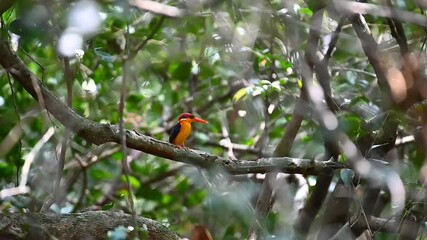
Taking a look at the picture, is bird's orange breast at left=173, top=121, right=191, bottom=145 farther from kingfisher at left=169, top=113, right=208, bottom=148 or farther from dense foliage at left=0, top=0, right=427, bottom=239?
dense foliage at left=0, top=0, right=427, bottom=239

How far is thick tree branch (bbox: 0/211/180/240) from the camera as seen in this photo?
2.82 m

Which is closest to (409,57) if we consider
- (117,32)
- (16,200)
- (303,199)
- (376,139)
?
(376,139)

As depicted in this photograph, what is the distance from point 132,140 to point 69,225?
1.79ft

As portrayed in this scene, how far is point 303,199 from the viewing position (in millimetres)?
5008

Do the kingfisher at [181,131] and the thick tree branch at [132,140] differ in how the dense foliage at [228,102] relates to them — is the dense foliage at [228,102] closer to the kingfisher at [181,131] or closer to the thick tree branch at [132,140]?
the thick tree branch at [132,140]

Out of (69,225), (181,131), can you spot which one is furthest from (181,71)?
(69,225)

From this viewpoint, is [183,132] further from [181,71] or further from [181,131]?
[181,71]

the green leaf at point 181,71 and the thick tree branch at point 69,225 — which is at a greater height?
the thick tree branch at point 69,225

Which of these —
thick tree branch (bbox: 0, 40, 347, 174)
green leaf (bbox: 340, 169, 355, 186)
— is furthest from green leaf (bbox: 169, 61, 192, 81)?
green leaf (bbox: 340, 169, 355, 186)

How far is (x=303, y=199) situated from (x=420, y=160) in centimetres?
110

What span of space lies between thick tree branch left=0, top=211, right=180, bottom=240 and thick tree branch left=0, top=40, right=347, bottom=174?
0.38 metres

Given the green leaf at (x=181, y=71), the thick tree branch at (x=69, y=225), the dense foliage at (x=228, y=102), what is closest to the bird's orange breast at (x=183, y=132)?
the dense foliage at (x=228, y=102)

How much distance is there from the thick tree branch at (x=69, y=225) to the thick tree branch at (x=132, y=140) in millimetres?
375

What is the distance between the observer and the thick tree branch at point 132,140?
335 centimetres
